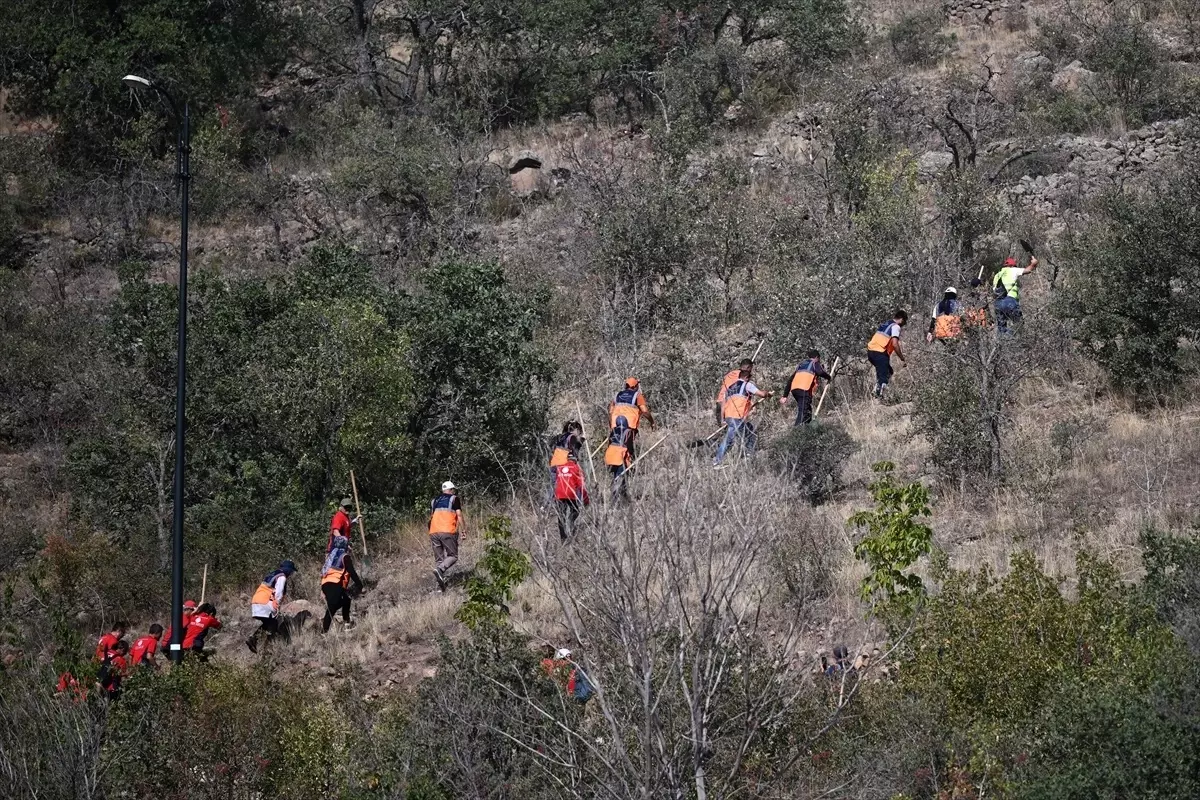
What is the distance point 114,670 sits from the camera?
1419 centimetres

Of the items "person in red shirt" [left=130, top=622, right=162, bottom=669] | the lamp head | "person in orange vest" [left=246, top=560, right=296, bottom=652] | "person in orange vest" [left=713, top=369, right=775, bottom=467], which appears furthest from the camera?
"person in orange vest" [left=713, top=369, right=775, bottom=467]

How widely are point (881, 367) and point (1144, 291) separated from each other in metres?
3.52

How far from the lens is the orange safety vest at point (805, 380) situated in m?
19.2

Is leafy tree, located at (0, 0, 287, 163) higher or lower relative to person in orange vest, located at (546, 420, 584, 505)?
higher

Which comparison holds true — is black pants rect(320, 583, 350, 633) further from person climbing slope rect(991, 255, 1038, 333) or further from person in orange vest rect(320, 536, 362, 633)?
person climbing slope rect(991, 255, 1038, 333)

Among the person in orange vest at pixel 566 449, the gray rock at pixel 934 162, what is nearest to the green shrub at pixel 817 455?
the person in orange vest at pixel 566 449

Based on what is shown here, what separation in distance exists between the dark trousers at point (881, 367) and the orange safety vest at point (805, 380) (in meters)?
1.27

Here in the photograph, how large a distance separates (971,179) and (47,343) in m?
17.8

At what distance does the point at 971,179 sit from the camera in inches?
954

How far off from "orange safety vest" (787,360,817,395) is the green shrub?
902mm

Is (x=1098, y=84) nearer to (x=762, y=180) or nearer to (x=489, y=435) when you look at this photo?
(x=762, y=180)

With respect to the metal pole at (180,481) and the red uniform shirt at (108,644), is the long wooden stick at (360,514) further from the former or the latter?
the metal pole at (180,481)

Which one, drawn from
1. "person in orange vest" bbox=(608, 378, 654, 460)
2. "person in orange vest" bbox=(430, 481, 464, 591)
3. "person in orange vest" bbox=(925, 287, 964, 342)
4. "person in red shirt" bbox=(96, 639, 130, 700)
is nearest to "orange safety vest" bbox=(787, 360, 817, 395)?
"person in orange vest" bbox=(925, 287, 964, 342)

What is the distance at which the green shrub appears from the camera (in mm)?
17891
